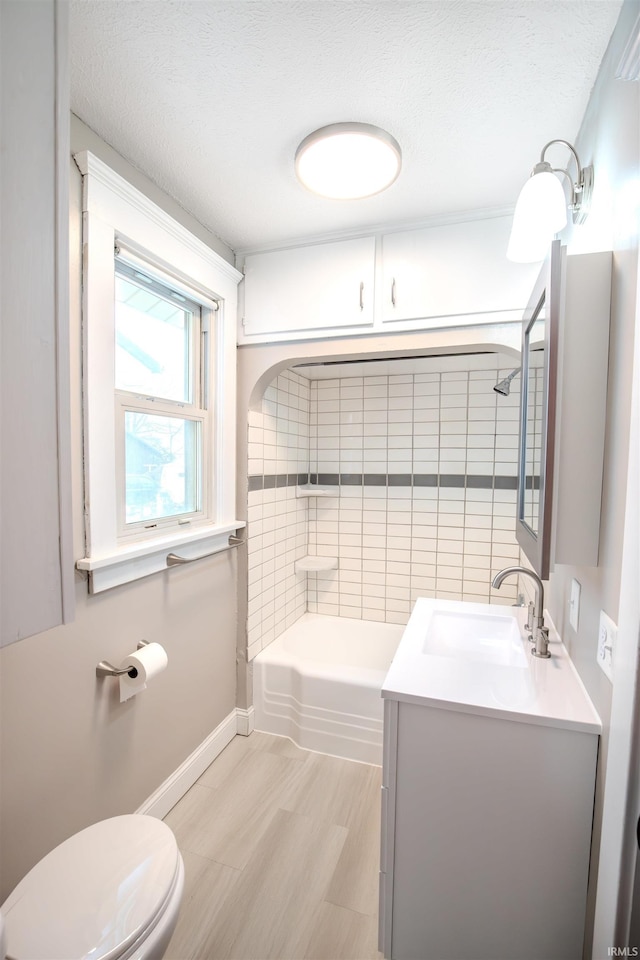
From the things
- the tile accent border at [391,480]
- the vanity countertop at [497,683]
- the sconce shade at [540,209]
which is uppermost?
the sconce shade at [540,209]

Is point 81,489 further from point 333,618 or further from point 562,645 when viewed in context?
point 333,618

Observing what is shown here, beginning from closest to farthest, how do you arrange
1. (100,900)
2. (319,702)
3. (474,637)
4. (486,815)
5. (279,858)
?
(100,900) < (486,815) < (279,858) < (474,637) < (319,702)

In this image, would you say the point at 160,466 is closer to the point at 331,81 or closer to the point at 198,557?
the point at 198,557

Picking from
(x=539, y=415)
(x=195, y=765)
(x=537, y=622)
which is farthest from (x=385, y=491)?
(x=195, y=765)

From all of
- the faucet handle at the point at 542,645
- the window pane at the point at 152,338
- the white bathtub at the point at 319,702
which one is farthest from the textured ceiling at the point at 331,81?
the white bathtub at the point at 319,702

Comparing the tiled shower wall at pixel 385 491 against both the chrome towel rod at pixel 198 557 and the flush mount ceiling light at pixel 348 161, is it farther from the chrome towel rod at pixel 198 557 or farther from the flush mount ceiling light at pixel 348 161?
the flush mount ceiling light at pixel 348 161

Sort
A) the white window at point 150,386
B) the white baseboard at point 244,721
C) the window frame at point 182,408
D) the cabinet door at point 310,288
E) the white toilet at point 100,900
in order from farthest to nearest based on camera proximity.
→ the white baseboard at point 244,721 → the cabinet door at point 310,288 → the window frame at point 182,408 → the white window at point 150,386 → the white toilet at point 100,900

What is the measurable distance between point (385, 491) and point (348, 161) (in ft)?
6.28

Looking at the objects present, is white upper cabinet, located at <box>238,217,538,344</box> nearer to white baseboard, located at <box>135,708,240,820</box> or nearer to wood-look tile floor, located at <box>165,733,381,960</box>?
white baseboard, located at <box>135,708,240,820</box>

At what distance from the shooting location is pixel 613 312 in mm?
974

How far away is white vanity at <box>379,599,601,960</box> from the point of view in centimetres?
102

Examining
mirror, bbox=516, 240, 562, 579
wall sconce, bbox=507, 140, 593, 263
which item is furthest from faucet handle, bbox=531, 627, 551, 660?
wall sconce, bbox=507, 140, 593, 263

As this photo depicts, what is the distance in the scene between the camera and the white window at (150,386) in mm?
1359

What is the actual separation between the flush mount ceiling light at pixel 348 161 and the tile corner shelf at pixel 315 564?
2043 millimetres
